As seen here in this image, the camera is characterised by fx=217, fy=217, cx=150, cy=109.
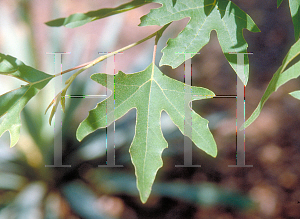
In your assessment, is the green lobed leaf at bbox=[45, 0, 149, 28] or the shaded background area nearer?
the green lobed leaf at bbox=[45, 0, 149, 28]

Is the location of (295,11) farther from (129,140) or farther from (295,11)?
(129,140)

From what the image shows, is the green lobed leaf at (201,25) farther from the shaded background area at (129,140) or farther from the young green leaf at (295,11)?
the shaded background area at (129,140)

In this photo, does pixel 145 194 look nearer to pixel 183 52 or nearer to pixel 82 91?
pixel 183 52

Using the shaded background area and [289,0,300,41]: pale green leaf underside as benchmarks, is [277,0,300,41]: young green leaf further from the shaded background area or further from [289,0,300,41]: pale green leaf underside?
the shaded background area

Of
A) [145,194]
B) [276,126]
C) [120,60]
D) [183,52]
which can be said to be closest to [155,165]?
[145,194]

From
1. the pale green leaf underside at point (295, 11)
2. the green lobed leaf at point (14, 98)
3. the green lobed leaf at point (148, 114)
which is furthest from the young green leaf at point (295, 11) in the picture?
the green lobed leaf at point (14, 98)

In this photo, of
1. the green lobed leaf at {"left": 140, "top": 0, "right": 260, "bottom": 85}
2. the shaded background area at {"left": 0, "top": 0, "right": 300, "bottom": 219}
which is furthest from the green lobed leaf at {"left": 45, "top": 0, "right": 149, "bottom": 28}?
the shaded background area at {"left": 0, "top": 0, "right": 300, "bottom": 219}
